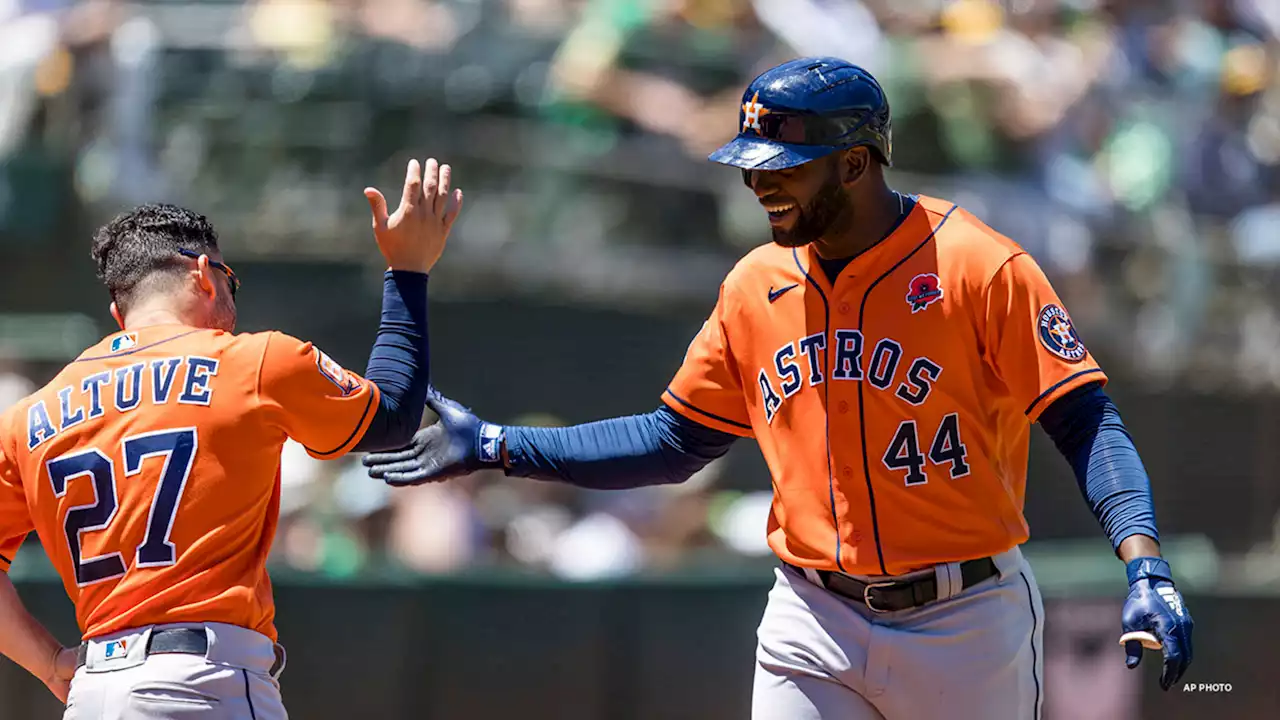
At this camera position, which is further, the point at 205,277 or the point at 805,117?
the point at 805,117

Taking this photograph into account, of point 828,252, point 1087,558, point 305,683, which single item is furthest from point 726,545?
point 828,252

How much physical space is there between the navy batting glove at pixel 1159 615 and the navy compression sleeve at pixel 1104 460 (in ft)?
0.27

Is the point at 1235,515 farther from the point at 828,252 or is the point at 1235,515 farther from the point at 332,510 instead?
the point at 828,252

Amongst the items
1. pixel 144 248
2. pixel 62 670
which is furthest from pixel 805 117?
pixel 62 670

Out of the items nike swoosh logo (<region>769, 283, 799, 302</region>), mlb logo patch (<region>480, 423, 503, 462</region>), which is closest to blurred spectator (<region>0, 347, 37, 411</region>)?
mlb logo patch (<region>480, 423, 503, 462</region>)

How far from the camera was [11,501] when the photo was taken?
3.03 metres

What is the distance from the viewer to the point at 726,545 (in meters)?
7.38

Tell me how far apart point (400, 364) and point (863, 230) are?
102 centimetres

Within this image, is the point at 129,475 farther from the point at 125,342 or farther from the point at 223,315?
the point at 223,315

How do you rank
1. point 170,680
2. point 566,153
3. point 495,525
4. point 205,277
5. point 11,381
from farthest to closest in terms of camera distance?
point 566,153 → point 11,381 → point 495,525 → point 205,277 → point 170,680

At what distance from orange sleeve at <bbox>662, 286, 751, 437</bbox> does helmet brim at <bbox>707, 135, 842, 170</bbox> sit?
38 centimetres

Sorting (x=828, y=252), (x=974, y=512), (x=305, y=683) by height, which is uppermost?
(x=828, y=252)

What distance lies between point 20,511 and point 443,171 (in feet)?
3.65

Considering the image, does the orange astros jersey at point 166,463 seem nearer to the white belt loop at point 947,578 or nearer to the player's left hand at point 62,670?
the player's left hand at point 62,670
